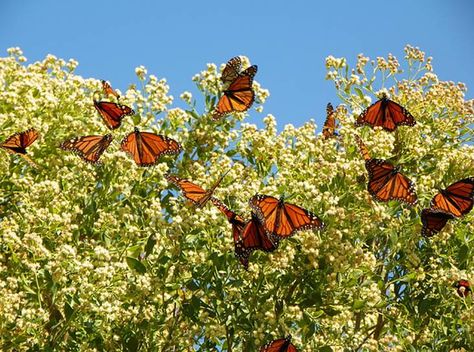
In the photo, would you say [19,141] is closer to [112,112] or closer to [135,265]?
[112,112]

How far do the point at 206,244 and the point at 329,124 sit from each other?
2.80 m

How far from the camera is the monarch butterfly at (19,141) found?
6.78m

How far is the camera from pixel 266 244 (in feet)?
17.7

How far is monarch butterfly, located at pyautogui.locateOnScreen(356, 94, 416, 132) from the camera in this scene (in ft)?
22.4

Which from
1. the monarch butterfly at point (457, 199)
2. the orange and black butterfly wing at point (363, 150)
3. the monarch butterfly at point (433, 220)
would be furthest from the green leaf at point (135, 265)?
the monarch butterfly at point (457, 199)

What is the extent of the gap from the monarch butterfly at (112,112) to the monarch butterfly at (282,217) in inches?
77.2

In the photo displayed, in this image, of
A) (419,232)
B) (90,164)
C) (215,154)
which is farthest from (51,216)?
(419,232)

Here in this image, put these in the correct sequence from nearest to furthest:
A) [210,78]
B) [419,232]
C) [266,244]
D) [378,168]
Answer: [266,244], [378,168], [419,232], [210,78]

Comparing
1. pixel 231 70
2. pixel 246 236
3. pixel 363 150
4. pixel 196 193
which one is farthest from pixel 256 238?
pixel 231 70

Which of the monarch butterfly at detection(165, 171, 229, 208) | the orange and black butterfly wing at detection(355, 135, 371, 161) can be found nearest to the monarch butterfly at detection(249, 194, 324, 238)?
the monarch butterfly at detection(165, 171, 229, 208)

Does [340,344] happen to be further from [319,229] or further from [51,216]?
[51,216]

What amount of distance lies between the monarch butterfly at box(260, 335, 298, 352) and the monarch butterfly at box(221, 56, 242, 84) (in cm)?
253

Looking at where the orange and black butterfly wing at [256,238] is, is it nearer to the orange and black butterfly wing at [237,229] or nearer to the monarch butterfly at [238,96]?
the orange and black butterfly wing at [237,229]

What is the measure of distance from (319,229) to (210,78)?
2115 mm
